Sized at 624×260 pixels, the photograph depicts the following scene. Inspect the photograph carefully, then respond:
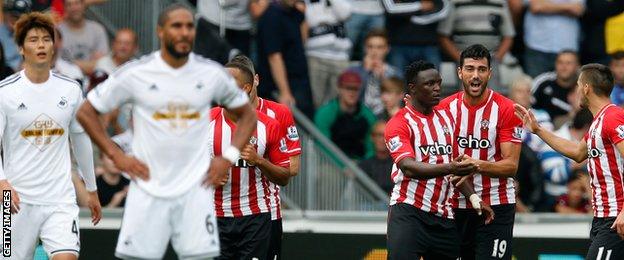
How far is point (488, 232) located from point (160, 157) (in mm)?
3828

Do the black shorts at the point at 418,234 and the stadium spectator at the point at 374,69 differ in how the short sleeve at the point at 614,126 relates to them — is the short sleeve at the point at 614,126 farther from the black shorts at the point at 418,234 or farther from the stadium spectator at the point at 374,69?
the stadium spectator at the point at 374,69

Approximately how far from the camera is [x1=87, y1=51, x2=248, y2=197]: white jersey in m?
10.1

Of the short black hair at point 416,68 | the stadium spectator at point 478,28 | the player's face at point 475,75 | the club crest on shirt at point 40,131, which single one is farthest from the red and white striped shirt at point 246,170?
the stadium spectator at point 478,28

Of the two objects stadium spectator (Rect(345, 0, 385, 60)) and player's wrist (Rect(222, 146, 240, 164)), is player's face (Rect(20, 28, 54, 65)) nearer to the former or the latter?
player's wrist (Rect(222, 146, 240, 164))

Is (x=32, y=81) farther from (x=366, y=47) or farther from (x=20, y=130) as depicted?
(x=366, y=47)

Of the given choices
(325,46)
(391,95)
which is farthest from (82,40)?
(391,95)

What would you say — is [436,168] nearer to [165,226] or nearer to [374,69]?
[165,226]

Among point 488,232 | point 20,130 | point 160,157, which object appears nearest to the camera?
point 160,157

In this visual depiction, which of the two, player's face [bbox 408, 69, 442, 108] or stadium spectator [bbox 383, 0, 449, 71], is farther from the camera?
stadium spectator [bbox 383, 0, 449, 71]

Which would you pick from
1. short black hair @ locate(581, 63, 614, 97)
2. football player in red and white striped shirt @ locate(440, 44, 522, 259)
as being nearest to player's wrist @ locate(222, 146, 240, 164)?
football player in red and white striped shirt @ locate(440, 44, 522, 259)

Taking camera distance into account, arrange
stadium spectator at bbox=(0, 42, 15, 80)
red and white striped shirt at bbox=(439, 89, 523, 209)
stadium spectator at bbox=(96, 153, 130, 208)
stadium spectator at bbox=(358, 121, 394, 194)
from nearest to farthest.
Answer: red and white striped shirt at bbox=(439, 89, 523, 209), stadium spectator at bbox=(0, 42, 15, 80), stadium spectator at bbox=(96, 153, 130, 208), stadium spectator at bbox=(358, 121, 394, 194)

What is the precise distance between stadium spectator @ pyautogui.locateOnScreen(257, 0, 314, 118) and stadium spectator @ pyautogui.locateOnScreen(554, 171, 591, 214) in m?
3.23

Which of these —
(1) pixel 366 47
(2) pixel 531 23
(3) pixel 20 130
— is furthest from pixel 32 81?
(2) pixel 531 23

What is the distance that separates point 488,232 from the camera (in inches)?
502
